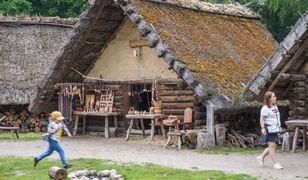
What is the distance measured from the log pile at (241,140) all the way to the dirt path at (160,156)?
197 cm

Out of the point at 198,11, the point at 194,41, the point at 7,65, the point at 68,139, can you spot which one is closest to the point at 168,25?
the point at 194,41

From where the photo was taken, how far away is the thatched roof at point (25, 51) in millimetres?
24467

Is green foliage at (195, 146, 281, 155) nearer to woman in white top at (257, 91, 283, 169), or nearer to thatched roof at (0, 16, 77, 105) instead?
woman in white top at (257, 91, 283, 169)

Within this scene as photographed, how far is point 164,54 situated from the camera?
16734 mm

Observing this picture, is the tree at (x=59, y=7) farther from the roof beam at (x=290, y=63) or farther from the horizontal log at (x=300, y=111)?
the roof beam at (x=290, y=63)

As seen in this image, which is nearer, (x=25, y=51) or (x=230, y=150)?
(x=230, y=150)

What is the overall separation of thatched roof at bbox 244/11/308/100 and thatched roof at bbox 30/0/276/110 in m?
1.49

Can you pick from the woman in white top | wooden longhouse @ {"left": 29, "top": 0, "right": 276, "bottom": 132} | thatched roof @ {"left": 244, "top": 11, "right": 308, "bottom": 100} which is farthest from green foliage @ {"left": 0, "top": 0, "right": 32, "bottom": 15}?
the woman in white top

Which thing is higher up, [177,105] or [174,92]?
[174,92]

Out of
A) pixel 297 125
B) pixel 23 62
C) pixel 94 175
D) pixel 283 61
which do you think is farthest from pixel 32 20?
pixel 94 175

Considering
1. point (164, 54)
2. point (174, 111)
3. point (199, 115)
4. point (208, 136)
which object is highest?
point (164, 54)

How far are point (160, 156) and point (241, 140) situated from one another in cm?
367

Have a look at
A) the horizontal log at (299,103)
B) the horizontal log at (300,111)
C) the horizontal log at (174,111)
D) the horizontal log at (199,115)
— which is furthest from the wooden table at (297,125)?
the horizontal log at (174,111)

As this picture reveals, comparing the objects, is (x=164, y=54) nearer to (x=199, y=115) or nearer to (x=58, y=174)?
(x=199, y=115)
